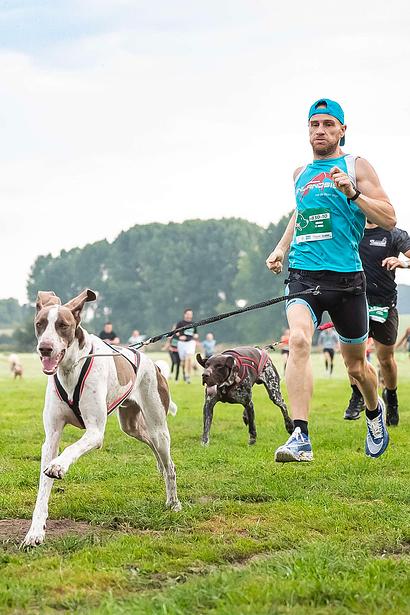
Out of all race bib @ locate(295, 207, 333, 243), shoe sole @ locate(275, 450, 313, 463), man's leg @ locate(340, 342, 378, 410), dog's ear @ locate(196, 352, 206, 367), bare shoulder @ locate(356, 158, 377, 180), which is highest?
bare shoulder @ locate(356, 158, 377, 180)

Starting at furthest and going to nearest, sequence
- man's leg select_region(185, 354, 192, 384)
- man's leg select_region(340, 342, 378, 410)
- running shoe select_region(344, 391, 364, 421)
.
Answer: man's leg select_region(185, 354, 192, 384) < running shoe select_region(344, 391, 364, 421) < man's leg select_region(340, 342, 378, 410)

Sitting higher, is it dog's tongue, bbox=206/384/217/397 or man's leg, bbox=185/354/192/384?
dog's tongue, bbox=206/384/217/397

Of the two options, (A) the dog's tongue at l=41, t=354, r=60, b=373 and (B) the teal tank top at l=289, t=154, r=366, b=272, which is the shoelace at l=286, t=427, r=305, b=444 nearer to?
(B) the teal tank top at l=289, t=154, r=366, b=272

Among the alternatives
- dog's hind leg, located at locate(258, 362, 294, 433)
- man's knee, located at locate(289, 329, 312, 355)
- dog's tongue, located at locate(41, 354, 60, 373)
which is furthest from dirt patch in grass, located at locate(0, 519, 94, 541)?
dog's hind leg, located at locate(258, 362, 294, 433)

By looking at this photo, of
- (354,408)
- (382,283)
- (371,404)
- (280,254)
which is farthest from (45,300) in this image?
(354,408)

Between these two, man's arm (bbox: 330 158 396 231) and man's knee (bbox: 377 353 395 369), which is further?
man's knee (bbox: 377 353 395 369)

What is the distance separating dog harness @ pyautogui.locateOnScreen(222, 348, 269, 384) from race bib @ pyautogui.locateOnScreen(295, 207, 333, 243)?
4.35 meters

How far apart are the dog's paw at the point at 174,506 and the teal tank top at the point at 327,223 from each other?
6.82ft

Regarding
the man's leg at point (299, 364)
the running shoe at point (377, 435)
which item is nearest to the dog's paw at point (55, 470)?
the man's leg at point (299, 364)

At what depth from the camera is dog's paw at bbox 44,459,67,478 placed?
5293 millimetres

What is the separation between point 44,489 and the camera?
566 centimetres

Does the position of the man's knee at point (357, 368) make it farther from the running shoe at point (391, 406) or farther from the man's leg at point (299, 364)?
the running shoe at point (391, 406)

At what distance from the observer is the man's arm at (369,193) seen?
21.9 ft

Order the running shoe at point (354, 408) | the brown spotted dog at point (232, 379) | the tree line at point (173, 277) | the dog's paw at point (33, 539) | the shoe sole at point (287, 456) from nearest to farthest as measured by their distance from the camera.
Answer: the dog's paw at point (33, 539) < the shoe sole at point (287, 456) < the brown spotted dog at point (232, 379) < the running shoe at point (354, 408) < the tree line at point (173, 277)
